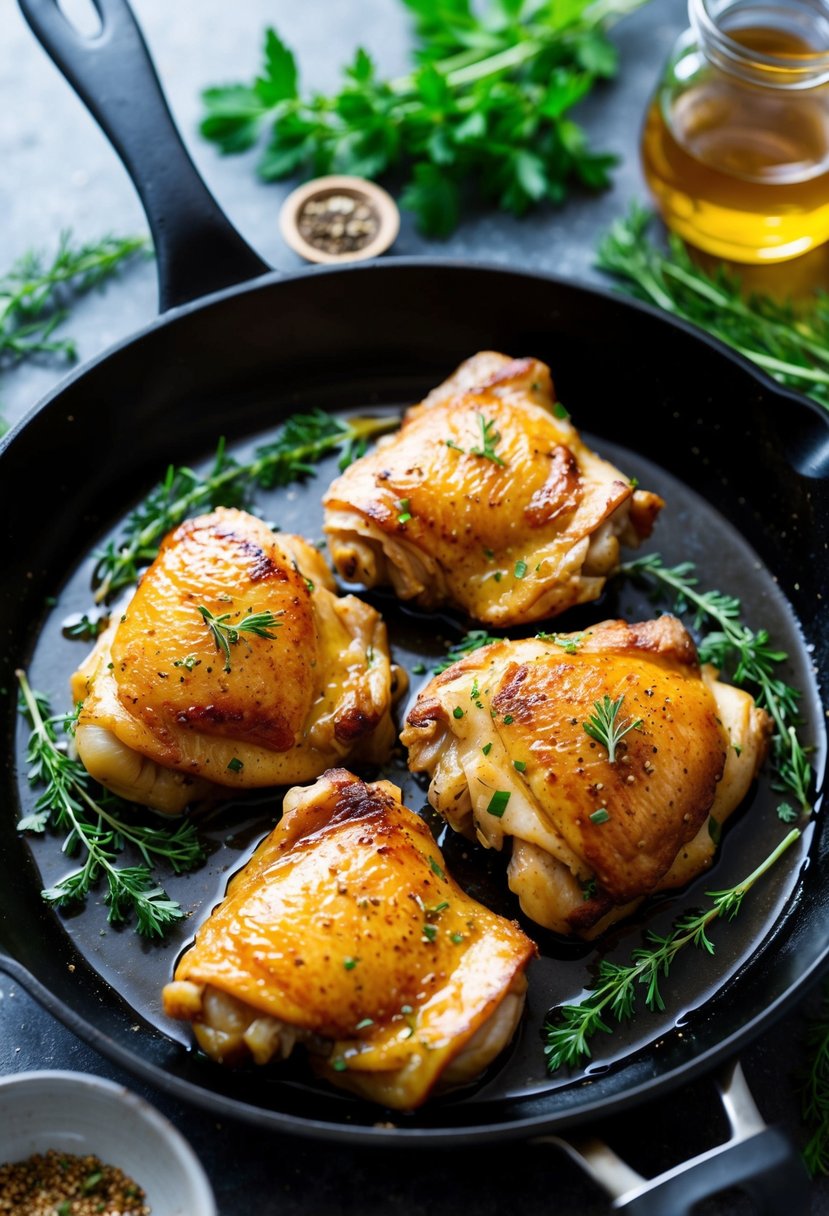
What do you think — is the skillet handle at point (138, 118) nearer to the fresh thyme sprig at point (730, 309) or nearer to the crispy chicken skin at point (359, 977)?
the fresh thyme sprig at point (730, 309)

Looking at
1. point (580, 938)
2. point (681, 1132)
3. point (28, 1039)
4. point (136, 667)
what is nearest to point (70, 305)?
point (136, 667)

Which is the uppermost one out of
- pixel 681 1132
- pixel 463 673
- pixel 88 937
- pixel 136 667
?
pixel 136 667

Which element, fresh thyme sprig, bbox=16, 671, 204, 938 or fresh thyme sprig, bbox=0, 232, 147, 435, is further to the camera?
fresh thyme sprig, bbox=0, 232, 147, 435

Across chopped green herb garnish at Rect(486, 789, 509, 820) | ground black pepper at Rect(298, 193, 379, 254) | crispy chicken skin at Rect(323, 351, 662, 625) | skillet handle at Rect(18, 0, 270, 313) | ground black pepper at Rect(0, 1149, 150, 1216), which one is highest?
skillet handle at Rect(18, 0, 270, 313)

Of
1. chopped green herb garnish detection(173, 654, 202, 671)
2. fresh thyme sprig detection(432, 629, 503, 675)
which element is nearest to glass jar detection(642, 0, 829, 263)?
fresh thyme sprig detection(432, 629, 503, 675)

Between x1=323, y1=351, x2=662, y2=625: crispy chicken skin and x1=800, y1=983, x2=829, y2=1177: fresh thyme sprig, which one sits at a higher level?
x1=323, y1=351, x2=662, y2=625: crispy chicken skin

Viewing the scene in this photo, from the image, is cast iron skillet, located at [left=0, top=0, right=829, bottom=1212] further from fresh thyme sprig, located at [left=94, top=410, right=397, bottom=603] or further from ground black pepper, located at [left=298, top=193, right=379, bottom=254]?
ground black pepper, located at [left=298, top=193, right=379, bottom=254]

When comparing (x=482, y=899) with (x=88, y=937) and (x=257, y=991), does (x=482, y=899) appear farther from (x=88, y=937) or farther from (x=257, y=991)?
(x=88, y=937)
